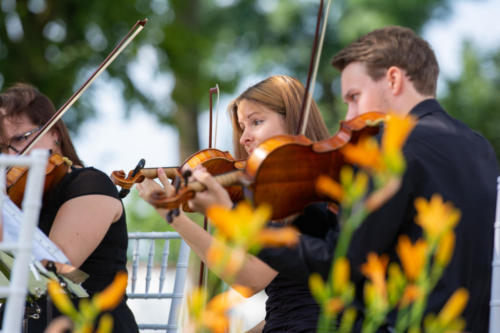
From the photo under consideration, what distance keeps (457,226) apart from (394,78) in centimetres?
39

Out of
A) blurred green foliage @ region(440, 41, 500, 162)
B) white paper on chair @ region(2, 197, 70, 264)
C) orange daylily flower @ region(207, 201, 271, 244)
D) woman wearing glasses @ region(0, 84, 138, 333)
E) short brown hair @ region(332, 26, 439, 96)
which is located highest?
blurred green foliage @ region(440, 41, 500, 162)

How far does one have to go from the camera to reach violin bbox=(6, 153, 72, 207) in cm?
240

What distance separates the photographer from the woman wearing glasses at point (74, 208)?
89.1 inches

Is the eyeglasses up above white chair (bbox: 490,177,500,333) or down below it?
above

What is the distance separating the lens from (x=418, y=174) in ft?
5.36

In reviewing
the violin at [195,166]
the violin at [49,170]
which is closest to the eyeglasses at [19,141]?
the violin at [49,170]

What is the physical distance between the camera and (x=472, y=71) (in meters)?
13.7

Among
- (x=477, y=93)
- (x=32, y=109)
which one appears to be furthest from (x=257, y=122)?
(x=477, y=93)

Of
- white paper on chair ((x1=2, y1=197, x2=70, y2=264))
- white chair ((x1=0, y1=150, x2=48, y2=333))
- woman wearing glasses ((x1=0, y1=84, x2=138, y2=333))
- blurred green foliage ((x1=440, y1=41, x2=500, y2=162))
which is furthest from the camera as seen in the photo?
blurred green foliage ((x1=440, y1=41, x2=500, y2=162))

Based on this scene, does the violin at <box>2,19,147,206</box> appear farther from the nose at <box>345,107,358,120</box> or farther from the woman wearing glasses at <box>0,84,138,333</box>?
the nose at <box>345,107,358,120</box>

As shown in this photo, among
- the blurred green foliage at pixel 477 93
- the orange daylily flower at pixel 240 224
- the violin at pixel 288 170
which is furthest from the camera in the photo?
Result: the blurred green foliage at pixel 477 93

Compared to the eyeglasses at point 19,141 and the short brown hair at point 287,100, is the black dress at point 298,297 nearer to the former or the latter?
the short brown hair at point 287,100

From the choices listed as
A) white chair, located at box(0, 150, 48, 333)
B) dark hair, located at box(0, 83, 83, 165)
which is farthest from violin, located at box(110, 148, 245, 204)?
white chair, located at box(0, 150, 48, 333)

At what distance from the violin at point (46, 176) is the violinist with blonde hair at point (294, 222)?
346mm
